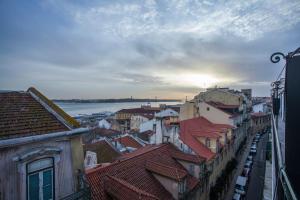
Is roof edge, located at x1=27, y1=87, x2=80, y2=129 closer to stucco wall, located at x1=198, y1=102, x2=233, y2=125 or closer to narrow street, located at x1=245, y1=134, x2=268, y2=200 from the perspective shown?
narrow street, located at x1=245, y1=134, x2=268, y2=200

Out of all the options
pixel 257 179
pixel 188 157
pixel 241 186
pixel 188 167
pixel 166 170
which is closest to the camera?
pixel 166 170

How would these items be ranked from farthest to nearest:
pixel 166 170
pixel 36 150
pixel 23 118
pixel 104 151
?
pixel 104 151 → pixel 166 170 → pixel 23 118 → pixel 36 150

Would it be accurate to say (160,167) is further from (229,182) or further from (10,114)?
(229,182)

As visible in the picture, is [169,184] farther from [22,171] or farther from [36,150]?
[22,171]

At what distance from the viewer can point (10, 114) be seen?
798cm

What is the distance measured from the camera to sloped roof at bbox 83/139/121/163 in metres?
21.6

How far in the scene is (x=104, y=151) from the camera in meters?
22.8

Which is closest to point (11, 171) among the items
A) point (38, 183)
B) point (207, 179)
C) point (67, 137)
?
point (38, 183)

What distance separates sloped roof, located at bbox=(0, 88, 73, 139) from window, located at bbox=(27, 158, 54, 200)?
1.19m

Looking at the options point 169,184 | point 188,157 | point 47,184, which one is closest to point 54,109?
point 47,184

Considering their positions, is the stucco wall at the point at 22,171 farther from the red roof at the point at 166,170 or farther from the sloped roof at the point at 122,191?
the red roof at the point at 166,170

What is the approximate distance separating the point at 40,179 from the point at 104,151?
51.3 feet

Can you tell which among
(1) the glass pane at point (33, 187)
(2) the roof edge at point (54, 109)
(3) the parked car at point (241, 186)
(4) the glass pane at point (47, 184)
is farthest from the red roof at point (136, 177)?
(3) the parked car at point (241, 186)

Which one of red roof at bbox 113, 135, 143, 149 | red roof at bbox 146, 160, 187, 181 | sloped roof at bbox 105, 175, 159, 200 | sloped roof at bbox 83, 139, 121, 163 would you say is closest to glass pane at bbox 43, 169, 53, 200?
sloped roof at bbox 105, 175, 159, 200
